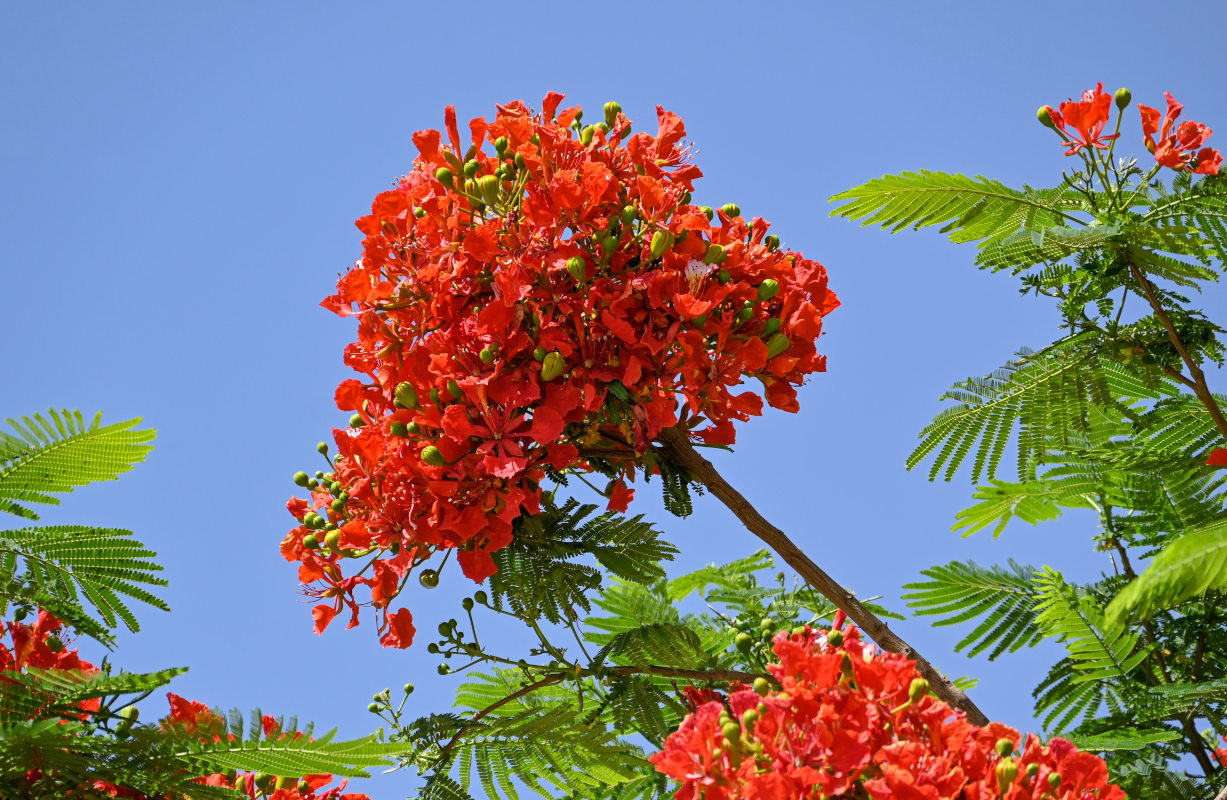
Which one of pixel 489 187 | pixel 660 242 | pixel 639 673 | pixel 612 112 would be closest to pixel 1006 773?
pixel 639 673

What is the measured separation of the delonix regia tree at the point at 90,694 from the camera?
2684 millimetres

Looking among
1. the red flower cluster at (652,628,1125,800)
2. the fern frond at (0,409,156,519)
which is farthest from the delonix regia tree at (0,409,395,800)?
the red flower cluster at (652,628,1125,800)

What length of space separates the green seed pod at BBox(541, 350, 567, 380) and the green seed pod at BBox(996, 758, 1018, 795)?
131 centimetres

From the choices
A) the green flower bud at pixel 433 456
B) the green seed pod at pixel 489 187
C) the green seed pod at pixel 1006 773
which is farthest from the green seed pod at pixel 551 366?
the green seed pod at pixel 1006 773

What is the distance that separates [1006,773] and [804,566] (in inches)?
30.1

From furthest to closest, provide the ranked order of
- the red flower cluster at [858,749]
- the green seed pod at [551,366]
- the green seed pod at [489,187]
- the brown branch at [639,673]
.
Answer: the brown branch at [639,673]
the green seed pod at [489,187]
the green seed pod at [551,366]
the red flower cluster at [858,749]

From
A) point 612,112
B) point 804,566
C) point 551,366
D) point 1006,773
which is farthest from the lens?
point 612,112

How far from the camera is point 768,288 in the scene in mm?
2891

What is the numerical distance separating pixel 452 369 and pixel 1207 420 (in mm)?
2619

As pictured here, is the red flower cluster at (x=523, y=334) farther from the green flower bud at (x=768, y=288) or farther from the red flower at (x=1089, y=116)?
the red flower at (x=1089, y=116)

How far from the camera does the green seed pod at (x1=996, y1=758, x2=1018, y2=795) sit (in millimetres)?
2229

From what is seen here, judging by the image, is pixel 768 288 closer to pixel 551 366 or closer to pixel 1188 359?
pixel 551 366

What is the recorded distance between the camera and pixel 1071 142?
11.1ft

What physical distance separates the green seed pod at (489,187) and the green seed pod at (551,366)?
0.47 m
